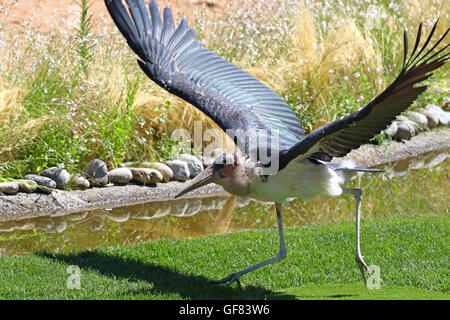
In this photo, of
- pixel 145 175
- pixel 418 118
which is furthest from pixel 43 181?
pixel 418 118

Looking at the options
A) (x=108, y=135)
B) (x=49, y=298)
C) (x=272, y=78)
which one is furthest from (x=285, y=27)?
(x=49, y=298)

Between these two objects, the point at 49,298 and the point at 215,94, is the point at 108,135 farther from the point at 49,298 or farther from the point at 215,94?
the point at 49,298

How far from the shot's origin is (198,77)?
5.75 m

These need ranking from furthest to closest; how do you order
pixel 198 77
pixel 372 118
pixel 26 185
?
pixel 26 185
pixel 198 77
pixel 372 118

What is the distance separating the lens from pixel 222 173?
4.47 m

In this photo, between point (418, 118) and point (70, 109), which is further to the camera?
point (418, 118)

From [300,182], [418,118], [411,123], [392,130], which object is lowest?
[300,182]

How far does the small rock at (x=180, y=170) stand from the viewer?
26.5 ft

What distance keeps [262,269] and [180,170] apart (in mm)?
3194

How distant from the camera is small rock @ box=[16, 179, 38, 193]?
7043mm

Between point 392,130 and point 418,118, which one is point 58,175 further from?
point 418,118

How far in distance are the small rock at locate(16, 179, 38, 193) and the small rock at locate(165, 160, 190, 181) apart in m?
1.73

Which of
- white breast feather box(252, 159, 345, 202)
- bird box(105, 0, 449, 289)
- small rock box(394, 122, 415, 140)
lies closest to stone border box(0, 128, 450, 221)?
small rock box(394, 122, 415, 140)

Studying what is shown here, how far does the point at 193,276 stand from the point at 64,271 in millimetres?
969
